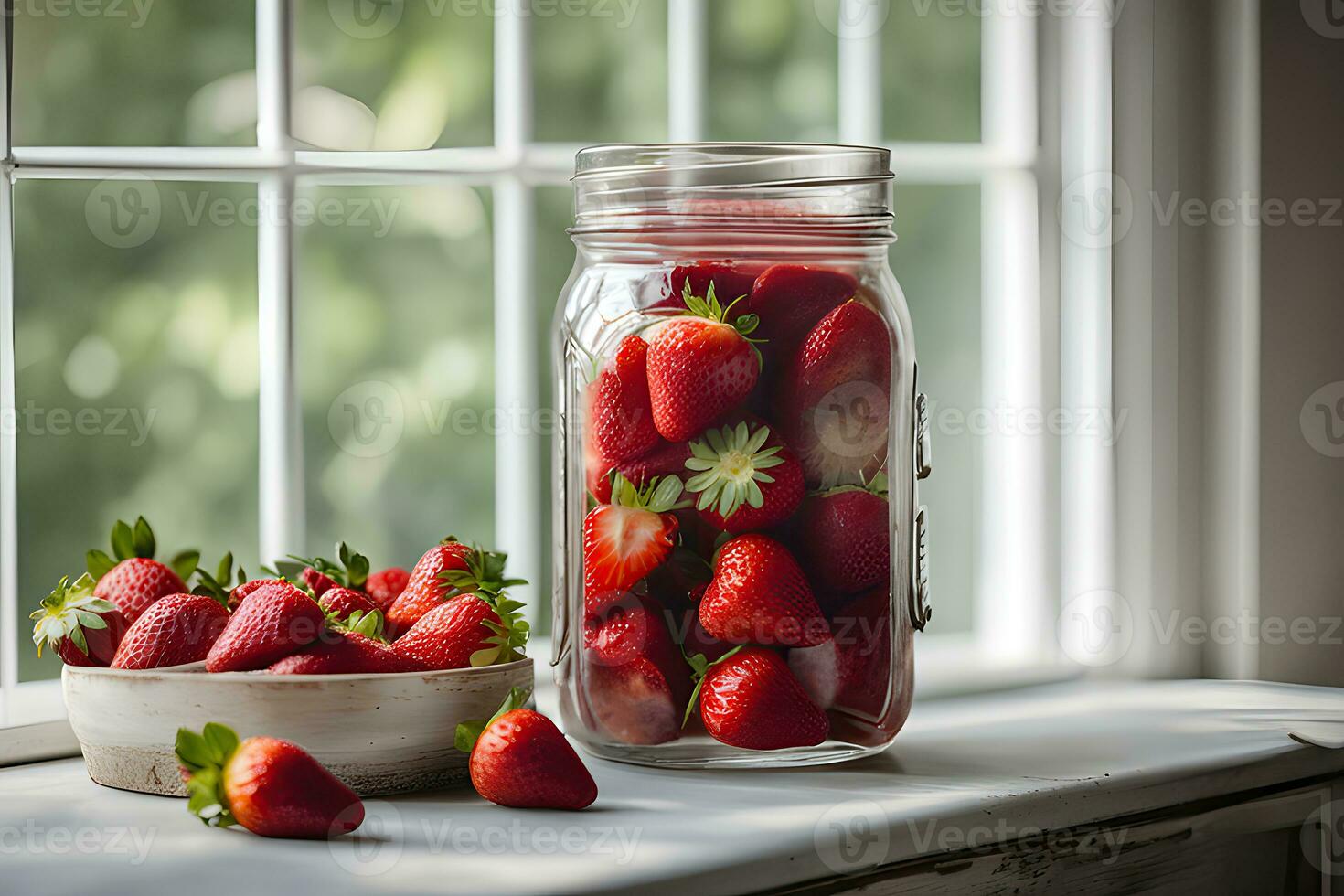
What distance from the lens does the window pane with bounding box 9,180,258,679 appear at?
1038 mm

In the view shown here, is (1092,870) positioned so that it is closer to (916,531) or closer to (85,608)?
(916,531)

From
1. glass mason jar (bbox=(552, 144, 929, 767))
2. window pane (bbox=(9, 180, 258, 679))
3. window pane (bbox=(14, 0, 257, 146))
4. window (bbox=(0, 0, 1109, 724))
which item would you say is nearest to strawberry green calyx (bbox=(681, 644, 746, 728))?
glass mason jar (bbox=(552, 144, 929, 767))

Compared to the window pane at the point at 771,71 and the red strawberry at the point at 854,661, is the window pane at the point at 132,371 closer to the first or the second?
the window pane at the point at 771,71

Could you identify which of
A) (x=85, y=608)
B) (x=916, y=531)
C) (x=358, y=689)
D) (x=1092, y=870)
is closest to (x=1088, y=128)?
(x=916, y=531)

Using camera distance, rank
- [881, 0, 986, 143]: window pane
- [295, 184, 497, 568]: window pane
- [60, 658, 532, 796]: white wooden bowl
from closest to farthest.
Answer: [60, 658, 532, 796]: white wooden bowl → [295, 184, 497, 568]: window pane → [881, 0, 986, 143]: window pane

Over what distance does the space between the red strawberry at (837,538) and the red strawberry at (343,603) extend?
295mm

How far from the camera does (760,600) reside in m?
0.79

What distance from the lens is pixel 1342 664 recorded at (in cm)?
117

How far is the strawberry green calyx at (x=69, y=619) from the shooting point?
→ 2.67 ft

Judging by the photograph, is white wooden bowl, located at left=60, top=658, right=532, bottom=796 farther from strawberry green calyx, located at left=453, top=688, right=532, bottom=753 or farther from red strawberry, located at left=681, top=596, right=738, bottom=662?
red strawberry, located at left=681, top=596, right=738, bottom=662

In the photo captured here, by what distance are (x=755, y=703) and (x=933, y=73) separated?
0.76 m

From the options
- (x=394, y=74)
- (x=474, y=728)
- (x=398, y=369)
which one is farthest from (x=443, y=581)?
(x=394, y=74)

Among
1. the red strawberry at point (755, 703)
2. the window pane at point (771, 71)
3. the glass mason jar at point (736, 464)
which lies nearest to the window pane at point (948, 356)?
the window pane at point (771, 71)

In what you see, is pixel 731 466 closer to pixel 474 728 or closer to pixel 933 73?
pixel 474 728
